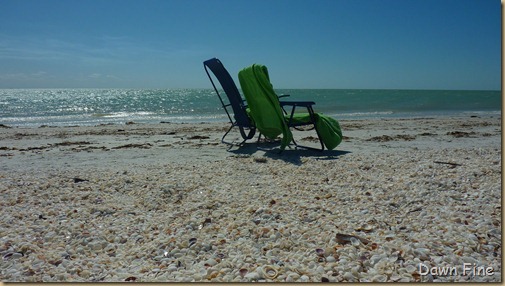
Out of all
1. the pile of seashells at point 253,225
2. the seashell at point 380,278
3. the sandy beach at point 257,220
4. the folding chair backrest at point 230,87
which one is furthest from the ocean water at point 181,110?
the seashell at point 380,278

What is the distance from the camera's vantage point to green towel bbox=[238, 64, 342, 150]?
5953mm

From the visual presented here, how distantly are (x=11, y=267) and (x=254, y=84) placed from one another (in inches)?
178

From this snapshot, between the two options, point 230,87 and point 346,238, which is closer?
Result: point 346,238

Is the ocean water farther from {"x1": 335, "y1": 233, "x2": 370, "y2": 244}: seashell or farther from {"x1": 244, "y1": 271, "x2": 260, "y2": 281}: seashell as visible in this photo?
{"x1": 244, "y1": 271, "x2": 260, "y2": 281}: seashell

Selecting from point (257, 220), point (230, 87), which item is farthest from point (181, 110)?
point (257, 220)

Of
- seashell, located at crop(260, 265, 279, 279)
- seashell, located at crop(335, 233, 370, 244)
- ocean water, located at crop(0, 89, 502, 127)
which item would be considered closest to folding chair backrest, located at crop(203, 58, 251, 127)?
seashell, located at crop(335, 233, 370, 244)

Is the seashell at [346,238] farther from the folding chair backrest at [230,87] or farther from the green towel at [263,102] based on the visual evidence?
the folding chair backrest at [230,87]

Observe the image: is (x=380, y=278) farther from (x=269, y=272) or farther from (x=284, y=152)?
(x=284, y=152)

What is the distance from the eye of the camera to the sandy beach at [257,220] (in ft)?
6.91

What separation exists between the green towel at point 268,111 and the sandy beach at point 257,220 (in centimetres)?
94

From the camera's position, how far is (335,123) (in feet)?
21.3

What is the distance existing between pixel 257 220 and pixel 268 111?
335 cm

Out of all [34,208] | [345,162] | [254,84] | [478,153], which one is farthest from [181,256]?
[478,153]

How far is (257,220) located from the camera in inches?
112
